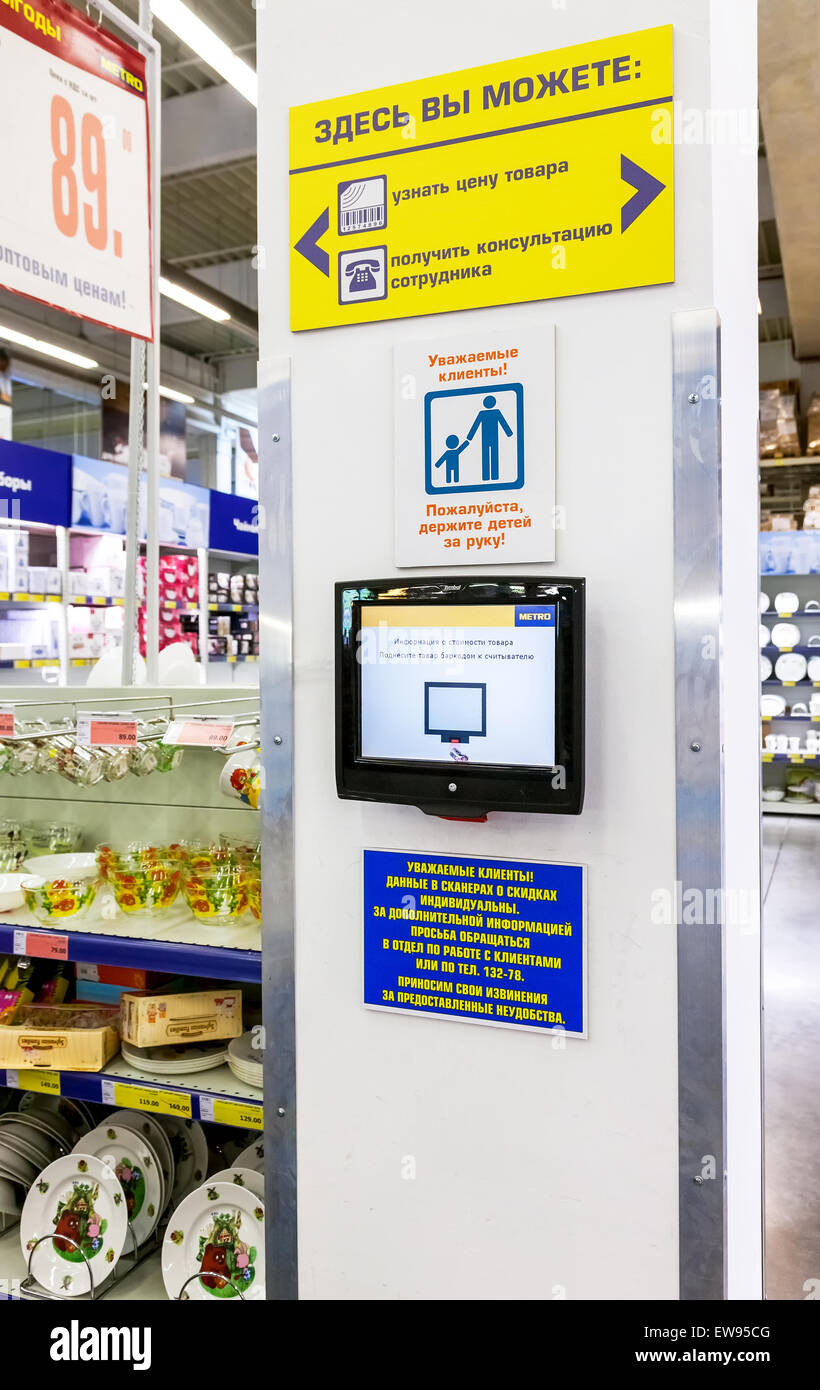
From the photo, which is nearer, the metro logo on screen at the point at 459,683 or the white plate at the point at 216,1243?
the metro logo on screen at the point at 459,683

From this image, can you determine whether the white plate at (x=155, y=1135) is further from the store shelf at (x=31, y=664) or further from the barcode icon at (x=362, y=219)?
the store shelf at (x=31, y=664)

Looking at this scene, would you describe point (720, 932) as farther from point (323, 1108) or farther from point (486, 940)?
point (323, 1108)

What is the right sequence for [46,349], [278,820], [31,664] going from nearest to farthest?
1. [278,820]
2. [31,664]
3. [46,349]

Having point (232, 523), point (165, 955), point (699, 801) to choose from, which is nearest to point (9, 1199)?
point (165, 955)

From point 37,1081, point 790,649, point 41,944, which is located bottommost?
point 37,1081

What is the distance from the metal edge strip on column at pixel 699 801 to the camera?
1190 mm

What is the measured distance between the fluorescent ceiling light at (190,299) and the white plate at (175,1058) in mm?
8083

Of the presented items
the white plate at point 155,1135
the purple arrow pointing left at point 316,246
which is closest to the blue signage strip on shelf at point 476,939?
the purple arrow pointing left at point 316,246

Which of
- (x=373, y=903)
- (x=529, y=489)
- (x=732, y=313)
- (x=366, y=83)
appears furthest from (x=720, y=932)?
(x=366, y=83)

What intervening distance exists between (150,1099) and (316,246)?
66.5 inches

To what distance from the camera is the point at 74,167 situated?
2240 mm

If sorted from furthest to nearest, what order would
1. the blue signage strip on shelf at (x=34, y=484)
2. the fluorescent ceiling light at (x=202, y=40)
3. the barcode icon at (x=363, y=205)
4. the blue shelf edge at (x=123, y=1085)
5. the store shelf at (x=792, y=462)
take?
the store shelf at (x=792, y=462) → the blue signage strip on shelf at (x=34, y=484) → the fluorescent ceiling light at (x=202, y=40) → the blue shelf edge at (x=123, y=1085) → the barcode icon at (x=363, y=205)

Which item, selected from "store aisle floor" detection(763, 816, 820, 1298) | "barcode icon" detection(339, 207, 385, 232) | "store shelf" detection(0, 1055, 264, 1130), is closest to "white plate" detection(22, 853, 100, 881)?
"store shelf" detection(0, 1055, 264, 1130)

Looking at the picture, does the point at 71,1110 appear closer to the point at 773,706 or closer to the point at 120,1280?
the point at 120,1280
